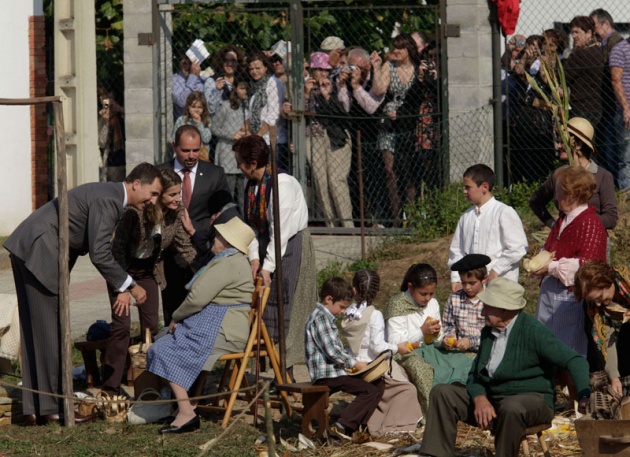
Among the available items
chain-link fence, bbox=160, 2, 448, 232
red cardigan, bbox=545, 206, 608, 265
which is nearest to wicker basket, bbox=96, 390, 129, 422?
red cardigan, bbox=545, 206, 608, 265

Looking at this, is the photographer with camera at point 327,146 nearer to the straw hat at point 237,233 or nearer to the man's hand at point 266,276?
the man's hand at point 266,276

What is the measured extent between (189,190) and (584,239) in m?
3.11

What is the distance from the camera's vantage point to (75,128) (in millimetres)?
15344

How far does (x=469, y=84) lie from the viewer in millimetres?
14438

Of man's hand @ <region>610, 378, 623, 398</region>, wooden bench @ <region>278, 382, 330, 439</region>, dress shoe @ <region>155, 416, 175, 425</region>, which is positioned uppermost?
man's hand @ <region>610, 378, 623, 398</region>

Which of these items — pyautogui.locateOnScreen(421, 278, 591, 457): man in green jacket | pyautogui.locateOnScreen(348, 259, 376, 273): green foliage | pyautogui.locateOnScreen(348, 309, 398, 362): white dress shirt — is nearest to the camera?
pyautogui.locateOnScreen(421, 278, 591, 457): man in green jacket

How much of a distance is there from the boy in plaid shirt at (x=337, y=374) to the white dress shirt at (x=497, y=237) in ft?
4.52

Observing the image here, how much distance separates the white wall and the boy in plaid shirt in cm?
909

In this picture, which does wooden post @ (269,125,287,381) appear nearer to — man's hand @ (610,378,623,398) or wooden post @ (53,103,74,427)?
wooden post @ (53,103,74,427)

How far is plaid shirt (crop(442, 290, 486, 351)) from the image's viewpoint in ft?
28.7

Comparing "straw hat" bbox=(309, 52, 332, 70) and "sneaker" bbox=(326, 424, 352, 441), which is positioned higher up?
"straw hat" bbox=(309, 52, 332, 70)

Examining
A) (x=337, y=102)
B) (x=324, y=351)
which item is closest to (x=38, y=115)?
(x=337, y=102)

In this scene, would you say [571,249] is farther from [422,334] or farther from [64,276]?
[64,276]

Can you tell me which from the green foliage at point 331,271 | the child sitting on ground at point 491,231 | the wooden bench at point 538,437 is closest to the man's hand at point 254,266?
the child sitting on ground at point 491,231
